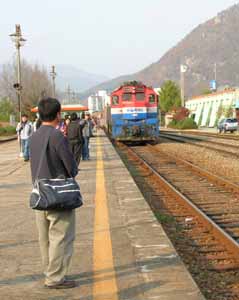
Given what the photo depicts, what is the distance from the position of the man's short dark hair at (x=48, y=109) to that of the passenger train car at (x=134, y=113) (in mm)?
27643

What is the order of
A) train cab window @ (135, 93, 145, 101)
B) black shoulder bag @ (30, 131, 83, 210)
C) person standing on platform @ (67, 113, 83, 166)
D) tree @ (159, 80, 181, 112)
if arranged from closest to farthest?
black shoulder bag @ (30, 131, 83, 210)
person standing on platform @ (67, 113, 83, 166)
train cab window @ (135, 93, 145, 101)
tree @ (159, 80, 181, 112)

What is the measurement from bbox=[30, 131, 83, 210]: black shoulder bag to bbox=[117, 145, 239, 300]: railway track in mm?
1849

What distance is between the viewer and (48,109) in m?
5.27

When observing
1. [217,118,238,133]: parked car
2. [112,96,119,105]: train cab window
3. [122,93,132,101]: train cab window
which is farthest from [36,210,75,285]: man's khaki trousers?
[217,118,238,133]: parked car

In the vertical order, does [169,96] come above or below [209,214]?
above

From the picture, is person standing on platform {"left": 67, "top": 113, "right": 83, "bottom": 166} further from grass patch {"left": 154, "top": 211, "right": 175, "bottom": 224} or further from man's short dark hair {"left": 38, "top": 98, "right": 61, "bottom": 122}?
man's short dark hair {"left": 38, "top": 98, "right": 61, "bottom": 122}

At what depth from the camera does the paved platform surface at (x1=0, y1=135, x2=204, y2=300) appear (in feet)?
17.3

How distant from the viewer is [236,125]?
58.3 m

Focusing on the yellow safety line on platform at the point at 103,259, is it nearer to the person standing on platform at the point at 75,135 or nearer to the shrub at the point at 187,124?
the person standing on platform at the point at 75,135

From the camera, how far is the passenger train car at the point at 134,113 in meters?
33.1

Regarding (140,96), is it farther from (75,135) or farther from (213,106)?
(213,106)

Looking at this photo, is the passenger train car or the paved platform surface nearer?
the paved platform surface

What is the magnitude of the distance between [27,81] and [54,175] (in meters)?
79.6

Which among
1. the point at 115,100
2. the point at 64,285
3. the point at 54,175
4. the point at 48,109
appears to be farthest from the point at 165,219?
the point at 115,100
